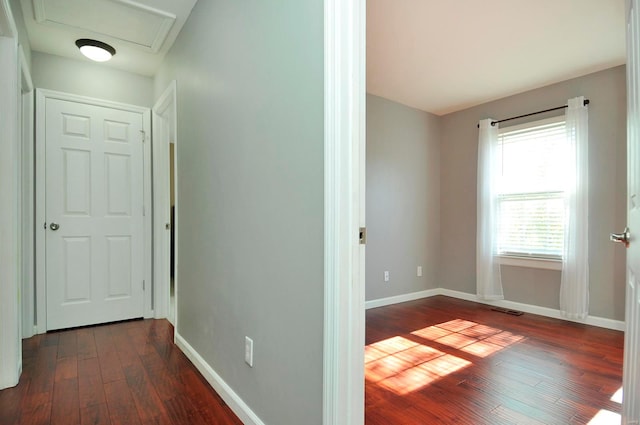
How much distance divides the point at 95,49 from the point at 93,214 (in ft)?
4.72

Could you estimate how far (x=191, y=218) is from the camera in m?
2.47

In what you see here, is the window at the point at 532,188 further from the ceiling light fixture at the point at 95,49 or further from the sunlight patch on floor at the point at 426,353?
the ceiling light fixture at the point at 95,49

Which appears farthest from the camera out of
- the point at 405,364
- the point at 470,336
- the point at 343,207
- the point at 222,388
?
the point at 470,336

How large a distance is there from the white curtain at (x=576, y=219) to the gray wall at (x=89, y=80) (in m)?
4.36

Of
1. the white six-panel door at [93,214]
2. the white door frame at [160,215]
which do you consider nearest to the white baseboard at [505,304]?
the white door frame at [160,215]

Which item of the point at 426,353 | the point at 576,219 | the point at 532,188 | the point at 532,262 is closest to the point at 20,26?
the point at 426,353

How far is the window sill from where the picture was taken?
3.59 m

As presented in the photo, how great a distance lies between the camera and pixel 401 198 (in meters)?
4.32

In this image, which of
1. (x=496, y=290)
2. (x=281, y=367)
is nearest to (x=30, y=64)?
(x=281, y=367)

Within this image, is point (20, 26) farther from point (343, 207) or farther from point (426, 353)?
point (426, 353)

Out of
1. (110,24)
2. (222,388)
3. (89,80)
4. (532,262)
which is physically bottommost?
(222,388)

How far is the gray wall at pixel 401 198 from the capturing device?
4.01m

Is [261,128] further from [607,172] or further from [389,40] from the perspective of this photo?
A: [607,172]

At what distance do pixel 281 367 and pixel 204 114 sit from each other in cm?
168
